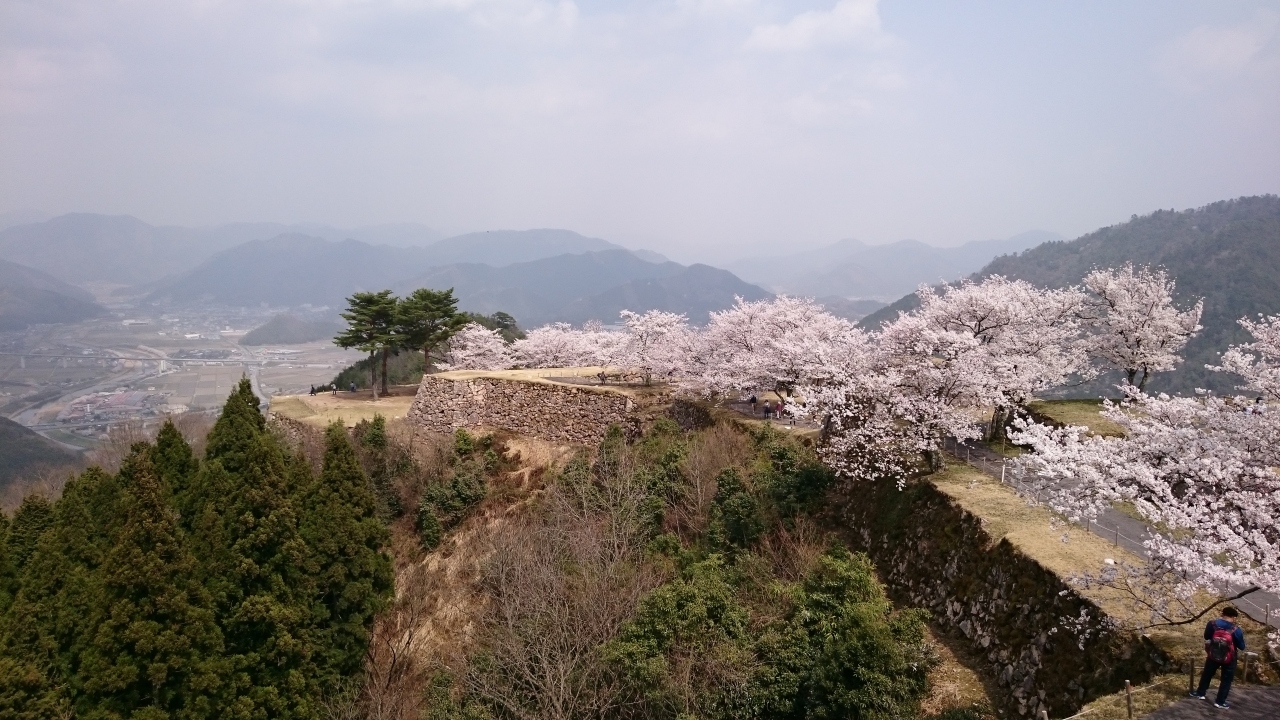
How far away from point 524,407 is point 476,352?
14.9 meters

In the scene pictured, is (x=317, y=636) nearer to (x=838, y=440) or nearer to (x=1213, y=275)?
(x=838, y=440)

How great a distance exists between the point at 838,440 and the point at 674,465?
21.7 feet

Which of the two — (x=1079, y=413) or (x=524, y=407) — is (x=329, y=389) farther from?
(x=1079, y=413)

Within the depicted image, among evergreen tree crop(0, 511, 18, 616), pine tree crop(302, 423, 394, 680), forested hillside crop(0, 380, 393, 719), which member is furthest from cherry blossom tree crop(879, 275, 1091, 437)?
evergreen tree crop(0, 511, 18, 616)

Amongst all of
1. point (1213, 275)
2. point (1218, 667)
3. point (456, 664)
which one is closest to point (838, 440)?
point (1218, 667)

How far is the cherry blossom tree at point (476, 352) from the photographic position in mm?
42719

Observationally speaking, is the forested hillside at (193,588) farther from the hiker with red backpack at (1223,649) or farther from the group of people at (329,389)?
the group of people at (329,389)

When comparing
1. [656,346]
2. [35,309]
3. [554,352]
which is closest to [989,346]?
[656,346]

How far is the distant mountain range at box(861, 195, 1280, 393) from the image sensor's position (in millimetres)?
45531

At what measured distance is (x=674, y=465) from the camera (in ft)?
68.1

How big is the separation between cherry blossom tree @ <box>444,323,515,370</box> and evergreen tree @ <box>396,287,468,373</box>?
243 inches

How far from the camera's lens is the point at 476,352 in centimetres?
4288

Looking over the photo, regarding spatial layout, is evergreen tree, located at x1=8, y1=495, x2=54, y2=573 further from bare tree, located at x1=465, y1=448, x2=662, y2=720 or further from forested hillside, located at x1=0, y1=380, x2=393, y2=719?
bare tree, located at x1=465, y1=448, x2=662, y2=720

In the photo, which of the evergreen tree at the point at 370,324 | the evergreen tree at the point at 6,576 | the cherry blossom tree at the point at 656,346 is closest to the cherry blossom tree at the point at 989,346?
the cherry blossom tree at the point at 656,346
